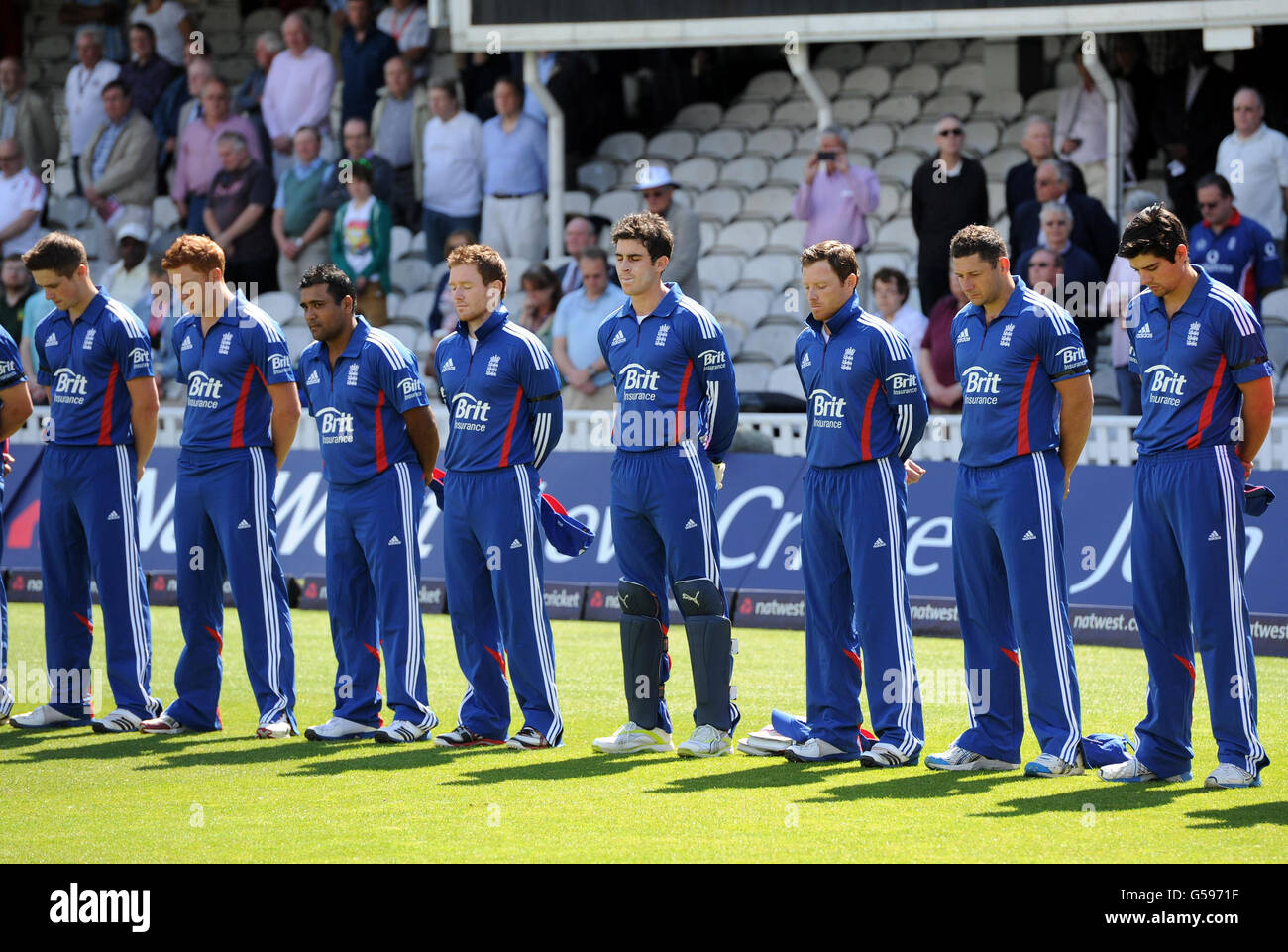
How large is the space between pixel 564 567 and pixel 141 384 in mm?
5793

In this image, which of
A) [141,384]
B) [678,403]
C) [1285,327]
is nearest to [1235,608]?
[678,403]

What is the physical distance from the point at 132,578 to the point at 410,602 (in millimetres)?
1677

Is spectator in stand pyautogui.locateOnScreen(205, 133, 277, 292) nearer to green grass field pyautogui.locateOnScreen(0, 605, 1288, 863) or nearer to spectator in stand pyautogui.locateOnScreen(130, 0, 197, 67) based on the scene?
spectator in stand pyautogui.locateOnScreen(130, 0, 197, 67)

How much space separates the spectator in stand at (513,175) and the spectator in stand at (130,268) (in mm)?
3660

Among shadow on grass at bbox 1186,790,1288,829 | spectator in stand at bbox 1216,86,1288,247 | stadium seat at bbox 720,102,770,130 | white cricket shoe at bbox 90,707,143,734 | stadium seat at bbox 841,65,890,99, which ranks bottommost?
shadow on grass at bbox 1186,790,1288,829

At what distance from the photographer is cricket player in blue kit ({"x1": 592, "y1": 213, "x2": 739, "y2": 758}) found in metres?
9.07

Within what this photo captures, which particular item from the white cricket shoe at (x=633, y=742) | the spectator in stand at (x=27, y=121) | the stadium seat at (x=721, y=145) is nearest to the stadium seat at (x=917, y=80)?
the stadium seat at (x=721, y=145)

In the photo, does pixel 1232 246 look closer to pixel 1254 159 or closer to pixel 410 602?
pixel 1254 159

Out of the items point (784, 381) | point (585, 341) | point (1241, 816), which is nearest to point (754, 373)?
point (784, 381)

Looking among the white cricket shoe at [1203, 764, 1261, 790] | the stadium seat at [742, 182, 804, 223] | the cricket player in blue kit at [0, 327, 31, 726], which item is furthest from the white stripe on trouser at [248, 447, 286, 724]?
the stadium seat at [742, 182, 804, 223]

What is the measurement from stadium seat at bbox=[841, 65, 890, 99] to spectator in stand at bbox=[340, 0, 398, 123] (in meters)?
5.13

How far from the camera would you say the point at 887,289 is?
1576 cm

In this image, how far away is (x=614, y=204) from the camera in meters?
20.2

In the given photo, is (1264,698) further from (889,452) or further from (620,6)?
(620,6)
